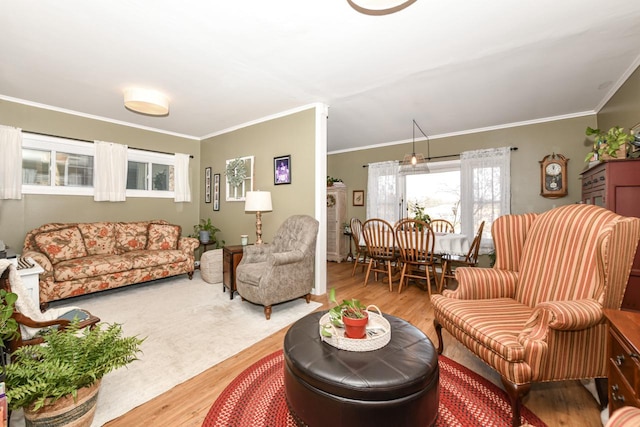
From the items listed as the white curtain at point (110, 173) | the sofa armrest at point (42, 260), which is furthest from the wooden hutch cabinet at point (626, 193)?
the white curtain at point (110, 173)

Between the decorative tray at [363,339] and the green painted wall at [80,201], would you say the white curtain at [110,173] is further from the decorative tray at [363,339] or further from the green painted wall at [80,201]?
the decorative tray at [363,339]

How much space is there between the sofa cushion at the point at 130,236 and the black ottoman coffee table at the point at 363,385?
388 centimetres

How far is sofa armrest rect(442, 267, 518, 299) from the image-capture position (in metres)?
2.03

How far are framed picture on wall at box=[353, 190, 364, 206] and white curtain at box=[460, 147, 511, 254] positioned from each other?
81.5 inches

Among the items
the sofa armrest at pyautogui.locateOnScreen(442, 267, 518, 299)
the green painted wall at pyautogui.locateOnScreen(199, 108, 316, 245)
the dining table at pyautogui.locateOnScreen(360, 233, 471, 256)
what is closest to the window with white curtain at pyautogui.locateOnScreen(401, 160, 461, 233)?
the dining table at pyautogui.locateOnScreen(360, 233, 471, 256)

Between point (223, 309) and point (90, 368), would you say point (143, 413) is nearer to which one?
point (90, 368)

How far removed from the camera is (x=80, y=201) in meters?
4.05

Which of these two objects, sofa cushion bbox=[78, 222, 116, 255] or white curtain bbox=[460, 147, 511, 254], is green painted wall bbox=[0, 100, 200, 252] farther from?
white curtain bbox=[460, 147, 511, 254]

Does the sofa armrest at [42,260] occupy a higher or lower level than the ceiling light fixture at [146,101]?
lower

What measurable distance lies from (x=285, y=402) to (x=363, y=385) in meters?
0.74

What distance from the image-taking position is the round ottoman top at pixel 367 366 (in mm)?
1091

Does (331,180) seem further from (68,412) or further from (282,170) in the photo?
(68,412)

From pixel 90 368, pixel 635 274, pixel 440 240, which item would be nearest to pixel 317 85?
pixel 440 240

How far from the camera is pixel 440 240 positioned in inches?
145
